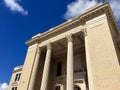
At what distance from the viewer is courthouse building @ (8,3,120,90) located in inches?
396

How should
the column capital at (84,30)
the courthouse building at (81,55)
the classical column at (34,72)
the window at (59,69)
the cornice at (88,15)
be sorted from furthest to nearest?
the window at (59,69) < the classical column at (34,72) < the column capital at (84,30) < the cornice at (88,15) < the courthouse building at (81,55)

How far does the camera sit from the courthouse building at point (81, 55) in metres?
10.1

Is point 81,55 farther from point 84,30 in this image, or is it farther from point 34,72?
point 34,72

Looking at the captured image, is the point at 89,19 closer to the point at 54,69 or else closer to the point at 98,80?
the point at 98,80

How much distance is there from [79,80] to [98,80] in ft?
18.1

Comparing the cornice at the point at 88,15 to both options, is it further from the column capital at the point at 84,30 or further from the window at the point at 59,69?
the window at the point at 59,69

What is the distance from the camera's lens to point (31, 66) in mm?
16922

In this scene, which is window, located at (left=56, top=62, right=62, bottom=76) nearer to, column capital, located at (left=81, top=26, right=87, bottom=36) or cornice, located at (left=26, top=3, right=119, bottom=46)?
cornice, located at (left=26, top=3, right=119, bottom=46)

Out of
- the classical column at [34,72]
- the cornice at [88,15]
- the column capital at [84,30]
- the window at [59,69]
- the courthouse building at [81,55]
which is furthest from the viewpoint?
the window at [59,69]

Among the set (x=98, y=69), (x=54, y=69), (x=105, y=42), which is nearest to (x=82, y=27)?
(x=105, y=42)

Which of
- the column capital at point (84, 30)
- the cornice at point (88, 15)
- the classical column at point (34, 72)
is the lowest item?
the classical column at point (34, 72)

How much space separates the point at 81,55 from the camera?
56.5 feet

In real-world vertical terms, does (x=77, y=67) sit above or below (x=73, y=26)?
below

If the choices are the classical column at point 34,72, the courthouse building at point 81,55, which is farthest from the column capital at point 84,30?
the classical column at point 34,72
